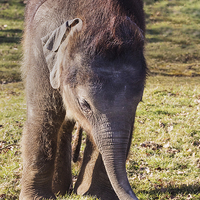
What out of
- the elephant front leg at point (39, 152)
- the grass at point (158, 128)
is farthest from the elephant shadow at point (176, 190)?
the elephant front leg at point (39, 152)

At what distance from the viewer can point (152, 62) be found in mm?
15547

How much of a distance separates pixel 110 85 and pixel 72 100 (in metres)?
0.65

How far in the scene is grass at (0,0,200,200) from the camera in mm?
5426

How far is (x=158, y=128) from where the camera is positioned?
7516 mm

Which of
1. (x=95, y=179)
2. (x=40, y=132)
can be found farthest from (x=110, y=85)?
(x=95, y=179)

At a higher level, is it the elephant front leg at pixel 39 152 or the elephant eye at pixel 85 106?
the elephant eye at pixel 85 106

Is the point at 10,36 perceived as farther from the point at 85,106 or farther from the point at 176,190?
the point at 85,106

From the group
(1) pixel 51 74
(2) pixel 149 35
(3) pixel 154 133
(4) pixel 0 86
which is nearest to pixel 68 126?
(1) pixel 51 74

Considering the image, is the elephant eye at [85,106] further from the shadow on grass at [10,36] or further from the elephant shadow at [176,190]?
the shadow on grass at [10,36]

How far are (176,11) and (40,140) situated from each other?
874 inches

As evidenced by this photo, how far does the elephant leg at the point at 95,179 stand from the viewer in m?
4.86

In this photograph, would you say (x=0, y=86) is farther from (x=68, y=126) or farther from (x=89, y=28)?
(x=89, y=28)

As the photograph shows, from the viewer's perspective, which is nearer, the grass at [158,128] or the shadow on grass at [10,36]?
the grass at [158,128]

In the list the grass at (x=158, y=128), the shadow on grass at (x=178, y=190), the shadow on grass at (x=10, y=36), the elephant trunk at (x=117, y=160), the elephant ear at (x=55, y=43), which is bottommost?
the shadow on grass at (x=10, y=36)
